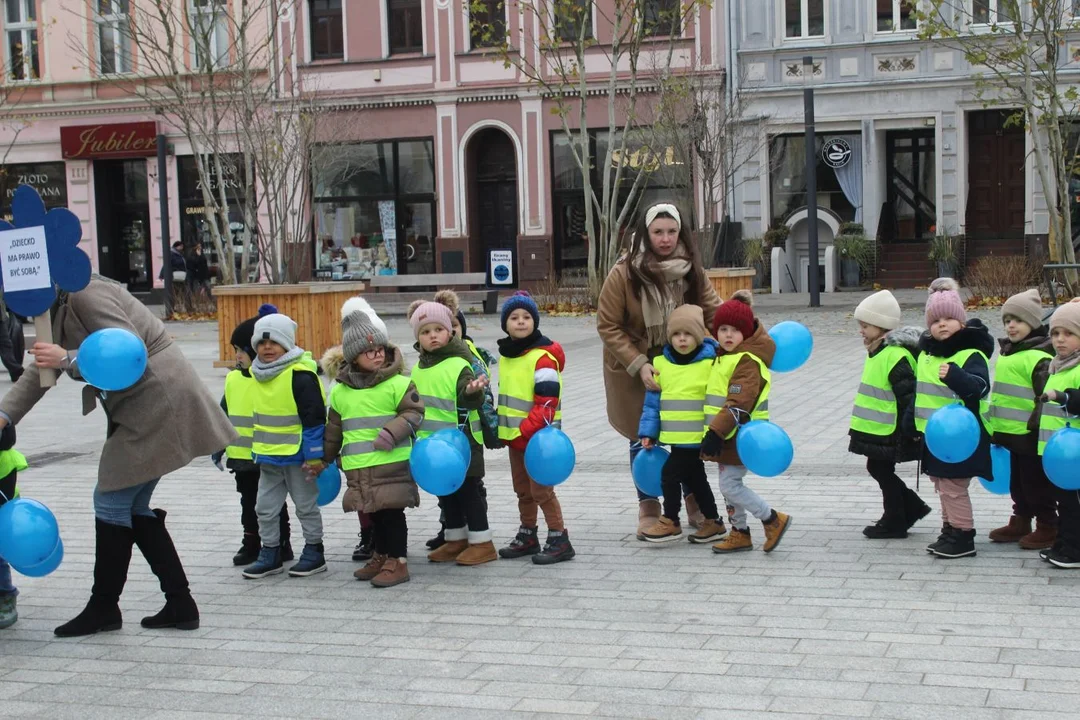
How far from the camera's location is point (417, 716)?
188 inches

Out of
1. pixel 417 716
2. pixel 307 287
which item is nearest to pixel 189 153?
pixel 307 287

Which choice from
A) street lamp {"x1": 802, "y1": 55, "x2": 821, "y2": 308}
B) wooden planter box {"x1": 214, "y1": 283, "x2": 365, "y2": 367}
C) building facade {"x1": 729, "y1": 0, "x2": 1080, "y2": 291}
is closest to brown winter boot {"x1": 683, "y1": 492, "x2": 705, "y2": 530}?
wooden planter box {"x1": 214, "y1": 283, "x2": 365, "y2": 367}

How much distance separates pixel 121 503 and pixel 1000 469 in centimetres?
421

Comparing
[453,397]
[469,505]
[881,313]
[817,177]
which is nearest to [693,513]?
[469,505]

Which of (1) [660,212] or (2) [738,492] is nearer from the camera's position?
(2) [738,492]

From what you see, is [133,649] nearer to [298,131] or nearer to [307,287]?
[307,287]

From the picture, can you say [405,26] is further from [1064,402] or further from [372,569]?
[1064,402]

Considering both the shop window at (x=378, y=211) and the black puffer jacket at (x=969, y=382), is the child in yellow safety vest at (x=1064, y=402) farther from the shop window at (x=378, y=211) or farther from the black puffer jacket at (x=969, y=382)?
the shop window at (x=378, y=211)

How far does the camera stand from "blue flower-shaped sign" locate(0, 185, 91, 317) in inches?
219

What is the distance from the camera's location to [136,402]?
580cm

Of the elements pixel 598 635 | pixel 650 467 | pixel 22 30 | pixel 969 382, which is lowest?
pixel 598 635

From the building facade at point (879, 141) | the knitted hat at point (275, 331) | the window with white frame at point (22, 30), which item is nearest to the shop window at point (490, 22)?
the building facade at point (879, 141)

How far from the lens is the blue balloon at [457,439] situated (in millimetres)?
6578

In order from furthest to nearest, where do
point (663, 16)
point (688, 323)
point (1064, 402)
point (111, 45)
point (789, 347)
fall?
point (111, 45) → point (663, 16) → point (789, 347) → point (688, 323) → point (1064, 402)
